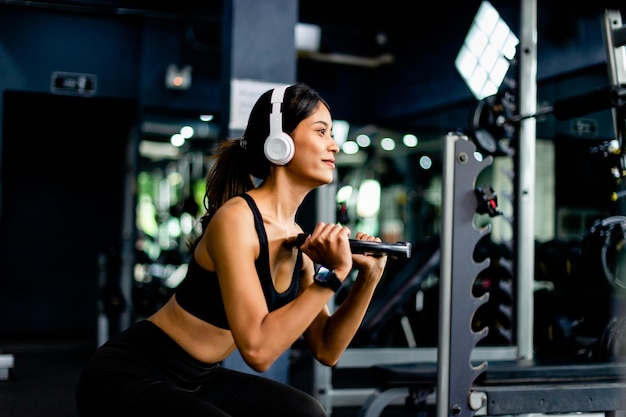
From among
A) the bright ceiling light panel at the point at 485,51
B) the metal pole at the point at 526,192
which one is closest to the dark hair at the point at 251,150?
the metal pole at the point at 526,192

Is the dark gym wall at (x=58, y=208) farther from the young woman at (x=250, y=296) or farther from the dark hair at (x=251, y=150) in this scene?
the young woman at (x=250, y=296)

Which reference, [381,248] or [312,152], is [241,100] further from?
[381,248]

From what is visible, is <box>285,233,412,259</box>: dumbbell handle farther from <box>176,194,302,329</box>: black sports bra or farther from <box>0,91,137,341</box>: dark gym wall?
<box>0,91,137,341</box>: dark gym wall

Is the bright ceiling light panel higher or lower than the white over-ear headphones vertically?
higher

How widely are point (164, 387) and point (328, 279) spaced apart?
40 centimetres

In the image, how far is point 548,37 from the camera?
17.6 feet

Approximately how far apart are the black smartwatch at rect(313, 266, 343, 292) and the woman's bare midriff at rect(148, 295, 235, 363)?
27 cm

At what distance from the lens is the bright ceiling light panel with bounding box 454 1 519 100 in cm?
538

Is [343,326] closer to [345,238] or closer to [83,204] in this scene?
[345,238]

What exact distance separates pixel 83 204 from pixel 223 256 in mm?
5932

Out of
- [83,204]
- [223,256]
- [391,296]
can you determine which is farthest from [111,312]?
[223,256]

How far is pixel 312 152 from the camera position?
1562mm

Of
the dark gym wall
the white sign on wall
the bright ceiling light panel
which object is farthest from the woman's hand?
the dark gym wall

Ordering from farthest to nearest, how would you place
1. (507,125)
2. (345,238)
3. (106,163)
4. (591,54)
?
(106,163) < (591,54) < (507,125) < (345,238)
